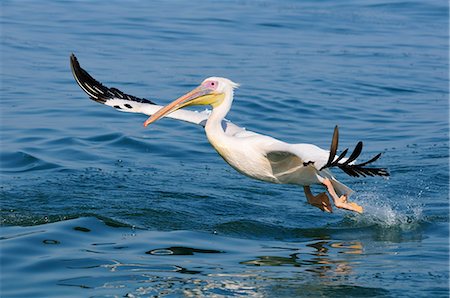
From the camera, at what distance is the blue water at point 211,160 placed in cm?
807

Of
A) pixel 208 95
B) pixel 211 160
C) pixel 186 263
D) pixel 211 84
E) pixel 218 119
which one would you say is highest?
pixel 211 84

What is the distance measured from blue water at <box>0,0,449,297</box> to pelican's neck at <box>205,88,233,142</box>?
0.95m

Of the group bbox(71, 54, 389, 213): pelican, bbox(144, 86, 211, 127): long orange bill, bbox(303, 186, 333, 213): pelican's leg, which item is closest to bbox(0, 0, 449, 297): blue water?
bbox(303, 186, 333, 213): pelican's leg

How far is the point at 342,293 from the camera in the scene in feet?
24.7

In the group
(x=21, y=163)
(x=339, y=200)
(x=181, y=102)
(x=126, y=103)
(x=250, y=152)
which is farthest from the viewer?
(x=21, y=163)

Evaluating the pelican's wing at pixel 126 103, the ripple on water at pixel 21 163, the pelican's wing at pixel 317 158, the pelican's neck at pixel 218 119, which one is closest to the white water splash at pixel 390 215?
the pelican's wing at pixel 317 158

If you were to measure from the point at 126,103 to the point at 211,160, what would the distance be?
8.46 feet

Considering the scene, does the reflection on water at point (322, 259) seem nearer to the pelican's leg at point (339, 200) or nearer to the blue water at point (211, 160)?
the blue water at point (211, 160)

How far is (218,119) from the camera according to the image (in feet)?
30.6

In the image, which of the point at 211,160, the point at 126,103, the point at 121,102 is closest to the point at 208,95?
the point at 126,103

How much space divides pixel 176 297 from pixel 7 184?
13.8 ft

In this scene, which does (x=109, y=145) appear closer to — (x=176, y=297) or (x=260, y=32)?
(x=176, y=297)

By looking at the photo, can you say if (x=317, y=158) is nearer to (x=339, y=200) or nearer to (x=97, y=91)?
(x=339, y=200)

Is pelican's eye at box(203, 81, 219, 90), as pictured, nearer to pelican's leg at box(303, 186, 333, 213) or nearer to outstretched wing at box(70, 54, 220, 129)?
outstretched wing at box(70, 54, 220, 129)
